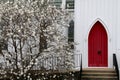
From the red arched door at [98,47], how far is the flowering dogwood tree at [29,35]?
2.69 m

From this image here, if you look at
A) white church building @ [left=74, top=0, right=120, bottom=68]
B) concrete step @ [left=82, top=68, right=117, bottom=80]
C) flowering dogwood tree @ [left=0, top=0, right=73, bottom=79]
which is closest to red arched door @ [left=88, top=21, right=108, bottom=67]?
white church building @ [left=74, top=0, right=120, bottom=68]

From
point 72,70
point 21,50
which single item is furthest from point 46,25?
point 72,70

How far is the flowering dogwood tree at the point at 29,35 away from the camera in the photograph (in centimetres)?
1314

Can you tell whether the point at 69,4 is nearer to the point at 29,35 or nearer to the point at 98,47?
the point at 98,47

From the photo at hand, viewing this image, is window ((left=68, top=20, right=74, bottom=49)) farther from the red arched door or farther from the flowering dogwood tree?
the flowering dogwood tree

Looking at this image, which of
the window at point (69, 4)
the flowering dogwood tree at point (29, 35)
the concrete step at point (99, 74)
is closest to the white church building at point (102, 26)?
the concrete step at point (99, 74)

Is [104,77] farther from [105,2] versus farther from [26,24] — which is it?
[26,24]

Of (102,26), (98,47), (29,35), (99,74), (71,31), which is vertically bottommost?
(99,74)

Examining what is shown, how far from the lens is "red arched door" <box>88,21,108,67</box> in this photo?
1638 cm

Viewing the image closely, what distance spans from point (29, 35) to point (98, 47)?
484cm

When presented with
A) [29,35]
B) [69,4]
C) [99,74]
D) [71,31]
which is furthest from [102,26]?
[29,35]

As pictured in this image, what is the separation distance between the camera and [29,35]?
13.2m

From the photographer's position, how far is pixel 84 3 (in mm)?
16188

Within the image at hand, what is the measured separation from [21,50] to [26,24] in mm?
1270
